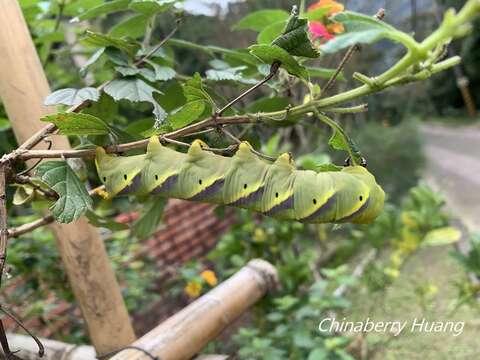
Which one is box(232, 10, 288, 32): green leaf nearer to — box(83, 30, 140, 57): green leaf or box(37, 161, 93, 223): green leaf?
box(83, 30, 140, 57): green leaf

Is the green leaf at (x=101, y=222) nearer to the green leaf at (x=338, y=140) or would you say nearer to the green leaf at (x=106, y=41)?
the green leaf at (x=106, y=41)

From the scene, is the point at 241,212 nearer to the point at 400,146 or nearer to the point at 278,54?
the point at 278,54

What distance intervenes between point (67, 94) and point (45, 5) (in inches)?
22.6

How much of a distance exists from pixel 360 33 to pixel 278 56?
0.12 metres

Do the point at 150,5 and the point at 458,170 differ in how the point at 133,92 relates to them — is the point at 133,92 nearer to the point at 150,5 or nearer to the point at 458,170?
the point at 150,5

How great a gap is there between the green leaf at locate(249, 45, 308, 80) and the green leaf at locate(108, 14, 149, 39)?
331mm

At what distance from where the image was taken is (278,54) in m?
0.45

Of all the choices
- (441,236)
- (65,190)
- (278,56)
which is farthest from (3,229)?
(441,236)

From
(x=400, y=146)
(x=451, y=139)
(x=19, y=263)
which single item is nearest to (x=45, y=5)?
(x=19, y=263)

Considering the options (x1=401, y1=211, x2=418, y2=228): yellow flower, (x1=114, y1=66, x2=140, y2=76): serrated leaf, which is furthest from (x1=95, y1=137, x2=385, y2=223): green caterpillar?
(x1=401, y1=211, x2=418, y2=228): yellow flower

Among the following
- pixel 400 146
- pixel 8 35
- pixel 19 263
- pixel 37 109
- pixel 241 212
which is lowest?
pixel 400 146

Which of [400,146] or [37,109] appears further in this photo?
[400,146]

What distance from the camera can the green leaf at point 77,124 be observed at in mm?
476

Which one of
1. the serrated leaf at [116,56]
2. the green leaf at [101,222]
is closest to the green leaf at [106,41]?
the serrated leaf at [116,56]
